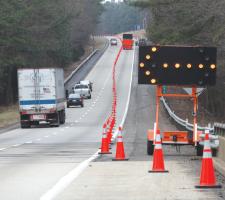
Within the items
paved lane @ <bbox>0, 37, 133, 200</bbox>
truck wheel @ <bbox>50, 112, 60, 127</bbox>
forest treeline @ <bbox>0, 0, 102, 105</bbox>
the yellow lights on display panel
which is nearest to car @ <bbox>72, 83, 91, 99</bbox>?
forest treeline @ <bbox>0, 0, 102, 105</bbox>

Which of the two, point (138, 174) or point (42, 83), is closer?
point (138, 174)

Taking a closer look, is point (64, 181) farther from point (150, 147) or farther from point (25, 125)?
point (25, 125)

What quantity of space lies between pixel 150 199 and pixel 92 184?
2.64 m

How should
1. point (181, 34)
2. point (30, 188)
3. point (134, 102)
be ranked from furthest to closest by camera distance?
point (134, 102) < point (181, 34) < point (30, 188)

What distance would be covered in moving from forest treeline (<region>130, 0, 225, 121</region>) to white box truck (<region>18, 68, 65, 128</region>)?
29.4 feet

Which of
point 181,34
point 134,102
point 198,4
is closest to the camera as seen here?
point 198,4

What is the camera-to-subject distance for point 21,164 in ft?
66.2

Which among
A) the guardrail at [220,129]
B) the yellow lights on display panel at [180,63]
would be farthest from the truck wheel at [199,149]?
the guardrail at [220,129]

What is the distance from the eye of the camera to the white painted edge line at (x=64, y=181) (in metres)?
13.1

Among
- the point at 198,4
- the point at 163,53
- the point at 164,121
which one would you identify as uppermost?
the point at 198,4

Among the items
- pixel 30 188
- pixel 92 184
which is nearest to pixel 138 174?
pixel 92 184

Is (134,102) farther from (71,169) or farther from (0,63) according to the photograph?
(71,169)

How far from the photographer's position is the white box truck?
147 ft

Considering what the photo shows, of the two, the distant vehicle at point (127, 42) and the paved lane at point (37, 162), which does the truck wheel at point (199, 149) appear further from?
the distant vehicle at point (127, 42)
